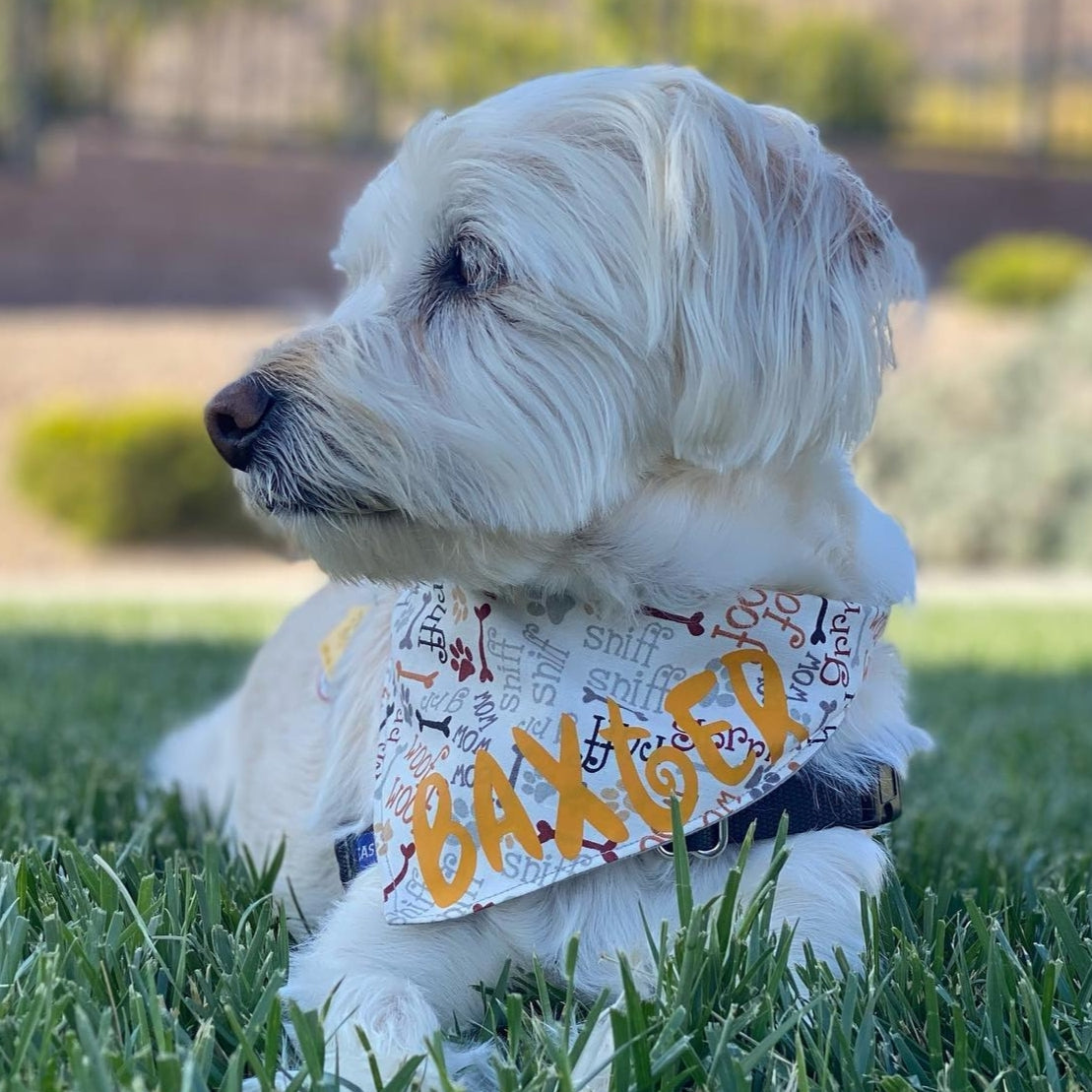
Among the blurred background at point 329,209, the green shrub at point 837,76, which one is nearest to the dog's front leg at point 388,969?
the blurred background at point 329,209

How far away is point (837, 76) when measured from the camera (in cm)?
2355

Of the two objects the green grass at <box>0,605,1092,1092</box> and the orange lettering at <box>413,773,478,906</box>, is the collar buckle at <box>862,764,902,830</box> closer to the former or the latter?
the green grass at <box>0,605,1092,1092</box>

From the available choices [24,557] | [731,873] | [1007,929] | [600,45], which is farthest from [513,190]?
[600,45]

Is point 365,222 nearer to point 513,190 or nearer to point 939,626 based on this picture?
point 513,190

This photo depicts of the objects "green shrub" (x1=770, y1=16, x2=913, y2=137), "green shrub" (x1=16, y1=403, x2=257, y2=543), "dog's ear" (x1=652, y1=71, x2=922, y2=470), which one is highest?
"dog's ear" (x1=652, y1=71, x2=922, y2=470)

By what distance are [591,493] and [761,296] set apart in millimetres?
400

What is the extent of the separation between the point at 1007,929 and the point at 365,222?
1635 millimetres

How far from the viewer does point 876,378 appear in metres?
2.34

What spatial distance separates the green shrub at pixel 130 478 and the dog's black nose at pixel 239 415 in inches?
491

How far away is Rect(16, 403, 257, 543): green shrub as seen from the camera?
1469 centimetres

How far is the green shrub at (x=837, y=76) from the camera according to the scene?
23.5m

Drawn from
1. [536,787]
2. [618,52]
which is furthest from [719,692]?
[618,52]

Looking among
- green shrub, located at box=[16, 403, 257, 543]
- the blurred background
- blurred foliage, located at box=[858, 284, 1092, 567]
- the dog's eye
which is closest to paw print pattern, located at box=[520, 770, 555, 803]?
the dog's eye

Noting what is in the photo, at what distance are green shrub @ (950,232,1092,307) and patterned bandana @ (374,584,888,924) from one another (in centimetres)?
1704
